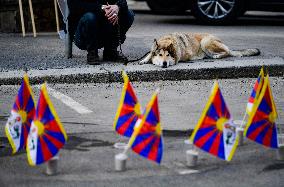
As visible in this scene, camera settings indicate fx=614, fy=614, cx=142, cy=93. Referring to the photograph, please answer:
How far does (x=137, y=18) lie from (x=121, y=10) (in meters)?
6.59

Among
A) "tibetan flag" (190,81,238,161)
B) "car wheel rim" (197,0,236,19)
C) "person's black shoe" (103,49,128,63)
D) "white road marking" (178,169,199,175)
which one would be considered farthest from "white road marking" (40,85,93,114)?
"car wheel rim" (197,0,236,19)

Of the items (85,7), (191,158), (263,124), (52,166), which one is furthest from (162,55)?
(52,166)

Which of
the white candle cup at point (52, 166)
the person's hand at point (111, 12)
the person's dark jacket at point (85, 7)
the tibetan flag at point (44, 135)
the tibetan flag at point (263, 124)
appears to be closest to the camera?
the tibetan flag at point (44, 135)

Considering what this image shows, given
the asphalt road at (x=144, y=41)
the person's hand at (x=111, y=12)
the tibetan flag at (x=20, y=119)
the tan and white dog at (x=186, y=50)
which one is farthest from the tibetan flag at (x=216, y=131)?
the asphalt road at (x=144, y=41)

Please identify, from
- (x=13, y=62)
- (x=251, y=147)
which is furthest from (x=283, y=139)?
(x=13, y=62)

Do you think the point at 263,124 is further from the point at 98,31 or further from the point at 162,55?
the point at 98,31

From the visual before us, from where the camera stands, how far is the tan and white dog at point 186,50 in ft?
25.6

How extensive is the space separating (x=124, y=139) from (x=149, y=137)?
2.96ft

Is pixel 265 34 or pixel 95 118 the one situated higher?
pixel 95 118

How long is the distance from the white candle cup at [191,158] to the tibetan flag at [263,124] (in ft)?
1.31

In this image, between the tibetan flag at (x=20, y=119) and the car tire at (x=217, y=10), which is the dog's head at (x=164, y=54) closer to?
the tibetan flag at (x=20, y=119)

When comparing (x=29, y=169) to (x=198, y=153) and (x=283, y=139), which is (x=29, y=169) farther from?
(x=283, y=139)

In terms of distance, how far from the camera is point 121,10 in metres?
7.61

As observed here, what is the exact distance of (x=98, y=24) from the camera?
753 cm
